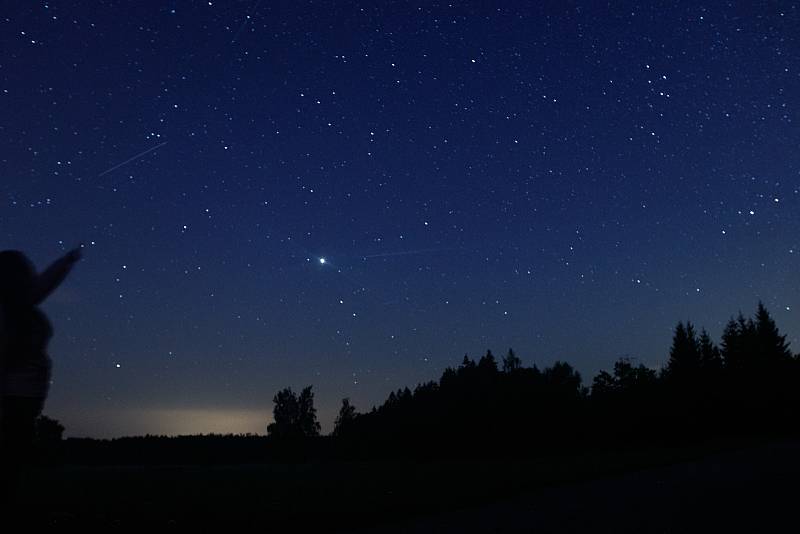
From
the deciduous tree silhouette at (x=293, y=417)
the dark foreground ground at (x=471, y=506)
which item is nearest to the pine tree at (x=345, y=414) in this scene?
the deciduous tree silhouette at (x=293, y=417)

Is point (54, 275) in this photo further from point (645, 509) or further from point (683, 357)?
point (683, 357)

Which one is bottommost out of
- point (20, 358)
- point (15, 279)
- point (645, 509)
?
point (645, 509)

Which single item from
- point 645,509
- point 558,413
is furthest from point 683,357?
point 645,509

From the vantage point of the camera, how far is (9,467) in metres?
3.24

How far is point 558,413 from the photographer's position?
65188 mm

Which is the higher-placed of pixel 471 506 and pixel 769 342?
pixel 769 342

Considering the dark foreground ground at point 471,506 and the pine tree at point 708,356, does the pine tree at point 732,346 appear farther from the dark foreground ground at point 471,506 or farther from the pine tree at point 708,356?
the dark foreground ground at point 471,506

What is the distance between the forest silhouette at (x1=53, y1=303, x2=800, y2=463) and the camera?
159 feet

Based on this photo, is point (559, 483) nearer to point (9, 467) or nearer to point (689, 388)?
point (9, 467)

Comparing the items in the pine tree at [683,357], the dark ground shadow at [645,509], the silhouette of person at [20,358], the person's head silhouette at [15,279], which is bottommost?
the dark ground shadow at [645,509]

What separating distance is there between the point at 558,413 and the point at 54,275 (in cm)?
6688

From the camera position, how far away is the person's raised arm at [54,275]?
3.42 m

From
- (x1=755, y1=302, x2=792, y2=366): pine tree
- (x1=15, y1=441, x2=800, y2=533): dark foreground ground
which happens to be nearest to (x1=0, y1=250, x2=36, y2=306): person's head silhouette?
(x1=15, y1=441, x2=800, y2=533): dark foreground ground

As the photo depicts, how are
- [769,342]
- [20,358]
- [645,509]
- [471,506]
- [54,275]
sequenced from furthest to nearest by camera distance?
[769,342], [471,506], [645,509], [54,275], [20,358]
